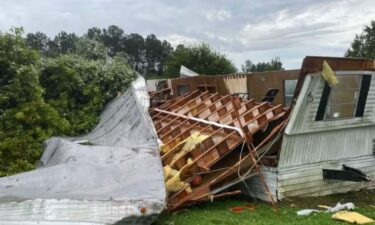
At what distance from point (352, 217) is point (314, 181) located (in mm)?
1976

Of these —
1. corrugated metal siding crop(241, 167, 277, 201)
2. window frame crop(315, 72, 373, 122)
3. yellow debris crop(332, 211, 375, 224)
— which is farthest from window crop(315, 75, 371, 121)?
yellow debris crop(332, 211, 375, 224)

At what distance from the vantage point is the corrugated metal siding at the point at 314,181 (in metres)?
8.82

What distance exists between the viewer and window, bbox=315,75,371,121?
8.91m

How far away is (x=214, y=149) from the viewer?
8547 millimetres

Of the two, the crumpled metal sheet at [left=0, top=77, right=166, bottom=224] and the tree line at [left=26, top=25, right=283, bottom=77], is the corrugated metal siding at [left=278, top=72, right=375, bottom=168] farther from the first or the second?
the tree line at [left=26, top=25, right=283, bottom=77]

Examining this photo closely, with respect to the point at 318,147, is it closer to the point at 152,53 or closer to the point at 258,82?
the point at 258,82

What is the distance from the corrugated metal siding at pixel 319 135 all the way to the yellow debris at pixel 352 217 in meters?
1.66

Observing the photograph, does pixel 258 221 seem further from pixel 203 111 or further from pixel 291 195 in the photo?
pixel 203 111

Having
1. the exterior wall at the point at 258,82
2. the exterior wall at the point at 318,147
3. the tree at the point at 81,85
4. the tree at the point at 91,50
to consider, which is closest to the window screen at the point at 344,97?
the exterior wall at the point at 318,147

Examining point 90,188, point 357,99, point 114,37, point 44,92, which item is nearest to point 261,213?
point 90,188

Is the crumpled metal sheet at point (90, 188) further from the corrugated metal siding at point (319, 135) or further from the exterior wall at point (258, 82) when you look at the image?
the exterior wall at point (258, 82)

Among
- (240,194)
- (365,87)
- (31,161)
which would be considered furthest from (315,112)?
(31,161)

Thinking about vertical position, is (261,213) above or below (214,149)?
below

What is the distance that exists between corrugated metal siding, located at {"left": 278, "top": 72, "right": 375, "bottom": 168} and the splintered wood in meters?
0.43
